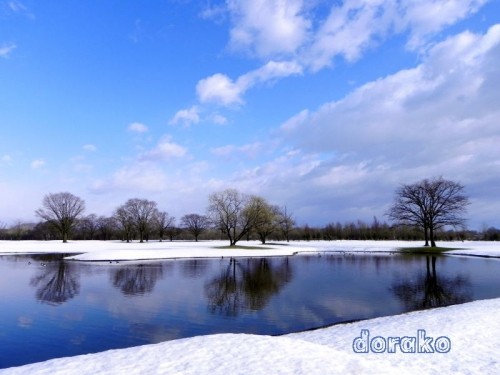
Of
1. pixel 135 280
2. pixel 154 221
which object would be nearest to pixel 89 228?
pixel 154 221

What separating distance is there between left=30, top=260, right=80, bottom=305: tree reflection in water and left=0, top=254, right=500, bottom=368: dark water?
0.06 meters

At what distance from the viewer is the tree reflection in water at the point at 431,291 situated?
794 inches

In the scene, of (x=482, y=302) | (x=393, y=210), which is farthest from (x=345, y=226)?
(x=482, y=302)

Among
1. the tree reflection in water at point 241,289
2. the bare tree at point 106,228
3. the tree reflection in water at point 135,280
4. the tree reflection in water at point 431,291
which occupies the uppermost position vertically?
the bare tree at point 106,228

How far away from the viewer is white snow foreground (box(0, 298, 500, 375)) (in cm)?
846

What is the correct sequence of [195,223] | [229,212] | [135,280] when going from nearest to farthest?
[135,280], [229,212], [195,223]

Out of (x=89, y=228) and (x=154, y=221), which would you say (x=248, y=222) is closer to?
(x=154, y=221)

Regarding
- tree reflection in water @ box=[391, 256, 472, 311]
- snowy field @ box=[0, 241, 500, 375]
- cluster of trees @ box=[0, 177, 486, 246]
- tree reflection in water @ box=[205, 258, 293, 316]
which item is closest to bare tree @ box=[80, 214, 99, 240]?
cluster of trees @ box=[0, 177, 486, 246]

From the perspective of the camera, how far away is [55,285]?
83.6 feet

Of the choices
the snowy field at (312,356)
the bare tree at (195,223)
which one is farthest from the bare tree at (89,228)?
the snowy field at (312,356)

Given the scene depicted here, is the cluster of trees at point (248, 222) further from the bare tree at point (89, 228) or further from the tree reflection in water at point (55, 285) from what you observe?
the tree reflection in water at point (55, 285)

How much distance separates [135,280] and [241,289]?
8.71 meters

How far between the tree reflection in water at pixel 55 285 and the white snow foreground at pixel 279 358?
12.2 metres

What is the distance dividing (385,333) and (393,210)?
63.0 meters
